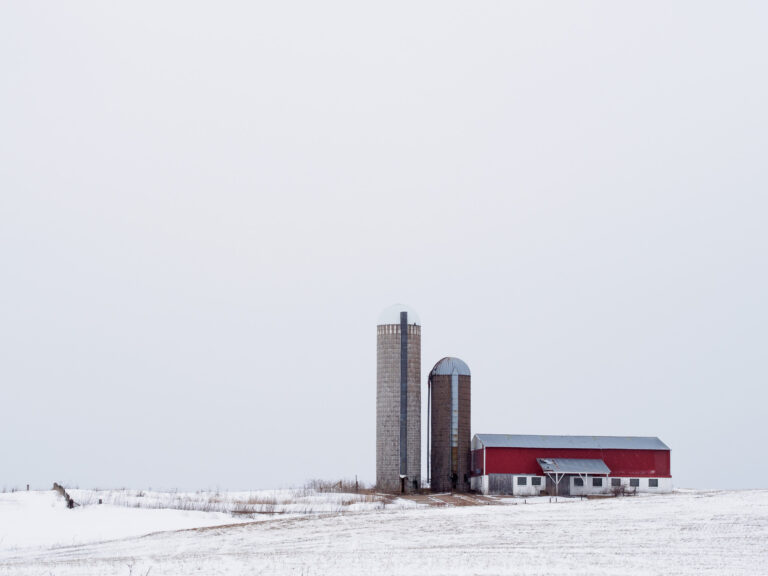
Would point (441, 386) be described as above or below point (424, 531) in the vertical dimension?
above

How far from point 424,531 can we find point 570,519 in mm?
6977

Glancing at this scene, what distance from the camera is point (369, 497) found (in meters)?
54.4

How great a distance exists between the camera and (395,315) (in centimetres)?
6288

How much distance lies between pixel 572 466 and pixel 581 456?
81.3 inches

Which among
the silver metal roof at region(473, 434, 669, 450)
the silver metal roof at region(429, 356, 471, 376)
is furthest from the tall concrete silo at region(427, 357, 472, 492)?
the silver metal roof at region(473, 434, 669, 450)

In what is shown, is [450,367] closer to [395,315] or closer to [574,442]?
[395,315]

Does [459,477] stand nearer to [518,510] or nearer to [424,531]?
[518,510]

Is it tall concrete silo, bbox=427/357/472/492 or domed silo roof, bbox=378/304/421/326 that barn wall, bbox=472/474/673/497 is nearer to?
tall concrete silo, bbox=427/357/472/492

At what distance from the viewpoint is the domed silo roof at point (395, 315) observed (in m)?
62.8

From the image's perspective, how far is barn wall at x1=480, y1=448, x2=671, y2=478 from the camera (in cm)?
6188

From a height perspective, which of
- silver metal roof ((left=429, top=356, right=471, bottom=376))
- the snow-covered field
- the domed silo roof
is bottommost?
the snow-covered field

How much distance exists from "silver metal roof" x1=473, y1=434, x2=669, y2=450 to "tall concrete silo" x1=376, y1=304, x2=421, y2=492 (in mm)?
4828

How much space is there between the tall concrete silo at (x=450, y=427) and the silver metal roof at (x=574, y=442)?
4.93 feet

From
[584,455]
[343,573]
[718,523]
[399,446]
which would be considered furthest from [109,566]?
[584,455]
